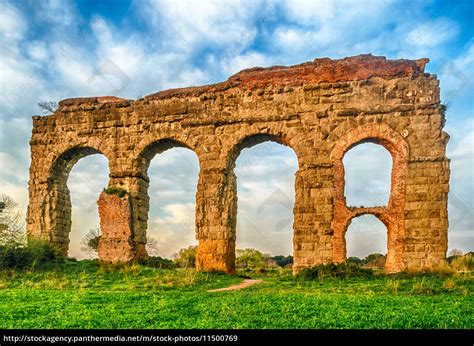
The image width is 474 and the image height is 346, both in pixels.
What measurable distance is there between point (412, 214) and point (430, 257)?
135 cm

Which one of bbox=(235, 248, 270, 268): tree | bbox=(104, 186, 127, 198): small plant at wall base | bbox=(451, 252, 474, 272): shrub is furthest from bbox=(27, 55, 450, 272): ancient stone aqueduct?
bbox=(235, 248, 270, 268): tree

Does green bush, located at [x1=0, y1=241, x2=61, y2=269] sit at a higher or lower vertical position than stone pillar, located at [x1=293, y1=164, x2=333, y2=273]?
lower

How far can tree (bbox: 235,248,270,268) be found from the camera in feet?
96.5

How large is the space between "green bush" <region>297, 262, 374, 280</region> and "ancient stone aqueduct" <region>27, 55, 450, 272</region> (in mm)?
726

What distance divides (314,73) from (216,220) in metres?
5.96

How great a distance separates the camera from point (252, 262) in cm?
2975

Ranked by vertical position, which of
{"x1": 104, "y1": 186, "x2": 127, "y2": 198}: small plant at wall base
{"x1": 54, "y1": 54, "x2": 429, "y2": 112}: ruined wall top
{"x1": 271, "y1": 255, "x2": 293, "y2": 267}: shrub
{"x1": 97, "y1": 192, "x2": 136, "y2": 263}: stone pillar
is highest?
{"x1": 54, "y1": 54, "x2": 429, "y2": 112}: ruined wall top

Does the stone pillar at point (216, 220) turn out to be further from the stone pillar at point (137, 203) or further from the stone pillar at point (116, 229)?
the stone pillar at point (116, 229)

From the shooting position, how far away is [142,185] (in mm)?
17188

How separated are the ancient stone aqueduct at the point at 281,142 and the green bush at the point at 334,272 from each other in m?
0.73

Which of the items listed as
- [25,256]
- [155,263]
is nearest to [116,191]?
[155,263]

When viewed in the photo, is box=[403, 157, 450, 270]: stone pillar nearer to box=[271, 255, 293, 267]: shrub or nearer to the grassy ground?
the grassy ground
